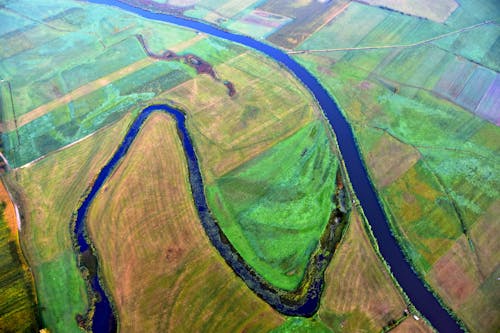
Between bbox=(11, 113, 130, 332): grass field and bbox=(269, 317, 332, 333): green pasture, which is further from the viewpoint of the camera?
bbox=(11, 113, 130, 332): grass field

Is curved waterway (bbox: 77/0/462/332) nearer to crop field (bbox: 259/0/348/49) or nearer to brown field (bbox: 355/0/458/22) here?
crop field (bbox: 259/0/348/49)

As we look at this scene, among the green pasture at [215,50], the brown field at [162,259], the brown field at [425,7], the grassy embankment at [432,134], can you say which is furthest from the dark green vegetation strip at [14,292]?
the brown field at [425,7]

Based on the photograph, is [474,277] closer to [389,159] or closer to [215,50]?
[389,159]

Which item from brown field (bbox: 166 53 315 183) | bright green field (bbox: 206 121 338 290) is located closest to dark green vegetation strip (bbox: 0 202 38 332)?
bright green field (bbox: 206 121 338 290)

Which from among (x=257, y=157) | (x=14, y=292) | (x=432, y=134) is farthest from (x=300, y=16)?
(x=14, y=292)

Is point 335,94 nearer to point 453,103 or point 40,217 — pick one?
point 453,103

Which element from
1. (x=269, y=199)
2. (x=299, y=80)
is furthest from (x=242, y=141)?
(x=299, y=80)

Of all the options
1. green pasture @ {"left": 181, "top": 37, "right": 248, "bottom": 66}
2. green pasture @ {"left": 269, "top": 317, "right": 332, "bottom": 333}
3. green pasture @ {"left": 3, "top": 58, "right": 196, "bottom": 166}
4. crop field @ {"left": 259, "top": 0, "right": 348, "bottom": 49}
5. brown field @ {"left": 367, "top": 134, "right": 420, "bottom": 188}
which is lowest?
green pasture @ {"left": 269, "top": 317, "right": 332, "bottom": 333}
